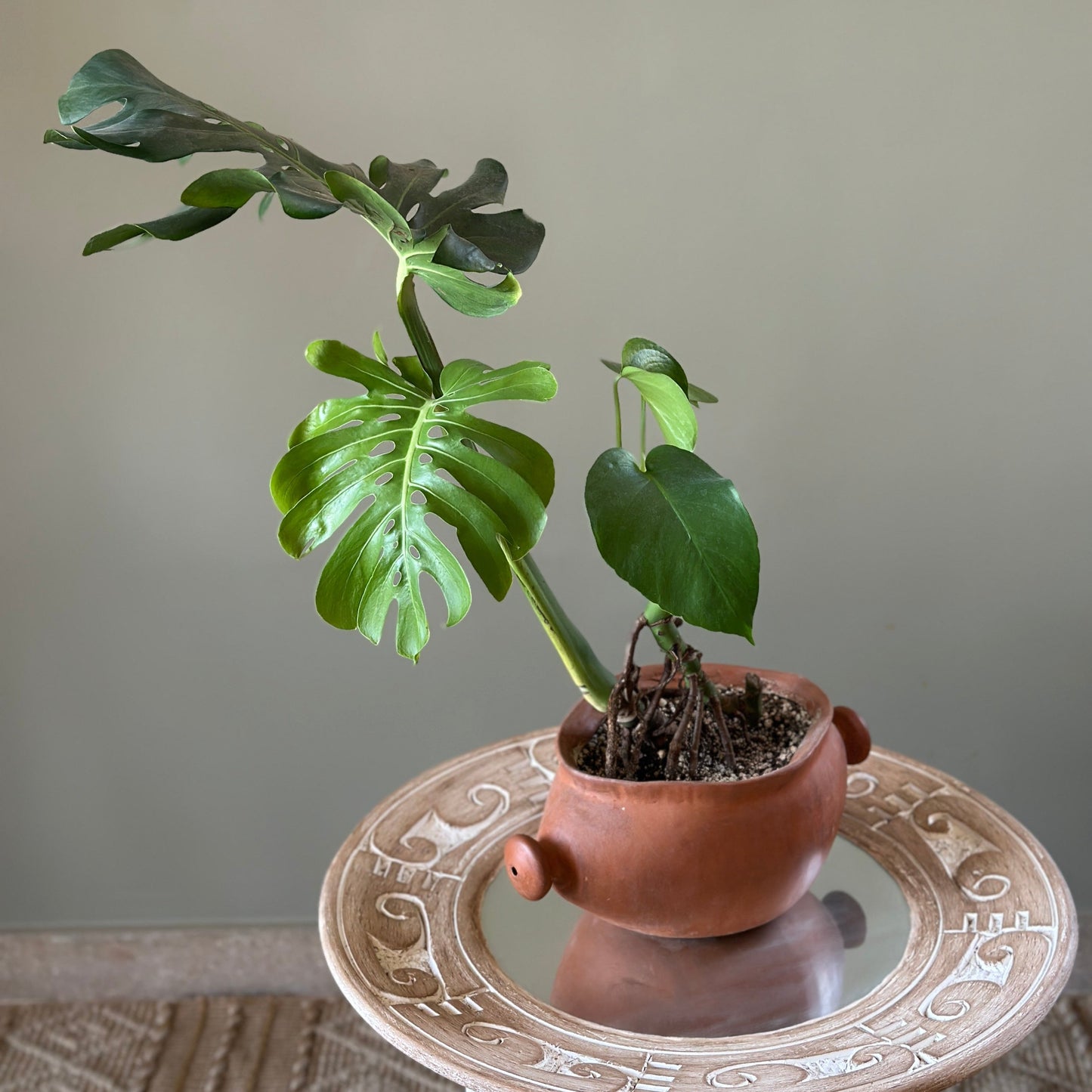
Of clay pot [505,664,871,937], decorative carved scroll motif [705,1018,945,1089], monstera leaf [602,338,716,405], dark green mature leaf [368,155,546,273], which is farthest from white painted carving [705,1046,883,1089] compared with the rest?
dark green mature leaf [368,155,546,273]

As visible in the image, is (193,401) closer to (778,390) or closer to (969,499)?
(778,390)

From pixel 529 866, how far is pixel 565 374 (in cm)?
71

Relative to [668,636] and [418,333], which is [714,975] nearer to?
[668,636]

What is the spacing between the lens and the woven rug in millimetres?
1508

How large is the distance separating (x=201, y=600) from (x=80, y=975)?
0.65 meters

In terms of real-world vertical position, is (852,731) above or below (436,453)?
below

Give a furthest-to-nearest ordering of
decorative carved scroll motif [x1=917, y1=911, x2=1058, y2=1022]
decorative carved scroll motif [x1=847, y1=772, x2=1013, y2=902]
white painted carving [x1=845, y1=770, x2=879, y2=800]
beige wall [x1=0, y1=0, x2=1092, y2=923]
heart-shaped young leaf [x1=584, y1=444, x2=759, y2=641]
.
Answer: beige wall [x1=0, y1=0, x2=1092, y2=923], white painted carving [x1=845, y1=770, x2=879, y2=800], decorative carved scroll motif [x1=847, y1=772, x2=1013, y2=902], decorative carved scroll motif [x1=917, y1=911, x2=1058, y2=1022], heart-shaped young leaf [x1=584, y1=444, x2=759, y2=641]

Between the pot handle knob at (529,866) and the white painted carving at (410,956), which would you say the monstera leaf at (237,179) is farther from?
the white painted carving at (410,956)

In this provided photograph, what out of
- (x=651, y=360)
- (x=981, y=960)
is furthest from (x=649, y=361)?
(x=981, y=960)

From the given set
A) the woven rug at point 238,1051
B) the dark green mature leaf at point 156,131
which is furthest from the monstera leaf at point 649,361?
the woven rug at point 238,1051

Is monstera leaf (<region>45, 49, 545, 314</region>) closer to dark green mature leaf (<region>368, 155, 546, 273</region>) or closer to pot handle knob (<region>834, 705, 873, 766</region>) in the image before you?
dark green mature leaf (<region>368, 155, 546, 273</region>)

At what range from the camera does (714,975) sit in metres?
0.85

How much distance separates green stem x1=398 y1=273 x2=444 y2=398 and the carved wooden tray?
432mm

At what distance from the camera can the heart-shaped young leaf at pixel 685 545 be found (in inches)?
27.0
